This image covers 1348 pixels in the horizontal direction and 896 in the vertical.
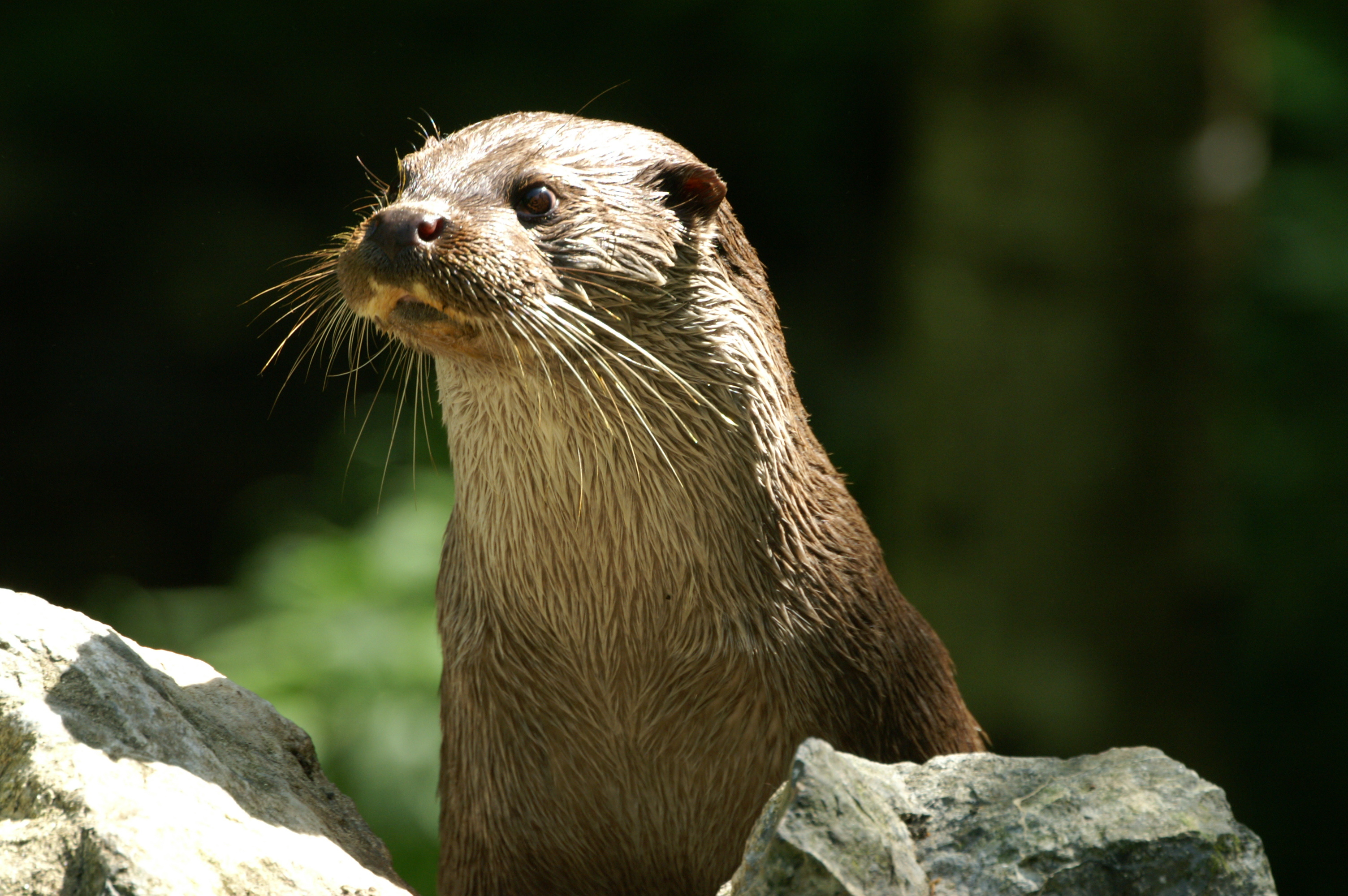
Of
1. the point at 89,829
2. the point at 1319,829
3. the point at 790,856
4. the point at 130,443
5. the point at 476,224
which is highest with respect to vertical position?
the point at 476,224

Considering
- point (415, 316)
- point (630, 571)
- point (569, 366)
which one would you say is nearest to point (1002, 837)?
point (630, 571)

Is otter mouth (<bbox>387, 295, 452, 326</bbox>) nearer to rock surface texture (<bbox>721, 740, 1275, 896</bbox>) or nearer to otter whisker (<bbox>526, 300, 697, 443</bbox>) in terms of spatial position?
otter whisker (<bbox>526, 300, 697, 443</bbox>)

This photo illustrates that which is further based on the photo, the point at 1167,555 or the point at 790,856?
the point at 1167,555

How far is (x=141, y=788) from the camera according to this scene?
177 centimetres

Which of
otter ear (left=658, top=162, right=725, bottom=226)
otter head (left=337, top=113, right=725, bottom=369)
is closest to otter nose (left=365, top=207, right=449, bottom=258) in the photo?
otter head (left=337, top=113, right=725, bottom=369)

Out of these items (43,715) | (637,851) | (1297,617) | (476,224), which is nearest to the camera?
(43,715)

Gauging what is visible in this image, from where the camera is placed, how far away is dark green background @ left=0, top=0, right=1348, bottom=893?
13.5ft

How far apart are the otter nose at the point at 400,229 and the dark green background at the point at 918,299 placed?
81.8 inches

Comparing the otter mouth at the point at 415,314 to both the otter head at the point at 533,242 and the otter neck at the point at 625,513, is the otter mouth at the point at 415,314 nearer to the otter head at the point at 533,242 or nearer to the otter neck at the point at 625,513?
the otter head at the point at 533,242

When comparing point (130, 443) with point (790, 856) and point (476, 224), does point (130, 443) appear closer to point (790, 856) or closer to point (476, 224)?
point (476, 224)

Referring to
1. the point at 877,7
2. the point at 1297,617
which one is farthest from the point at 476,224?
the point at 1297,617

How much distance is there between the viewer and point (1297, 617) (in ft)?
16.7

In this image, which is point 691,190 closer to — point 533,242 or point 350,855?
point 533,242

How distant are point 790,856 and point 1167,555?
2.84 metres
